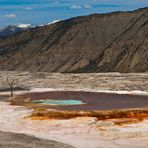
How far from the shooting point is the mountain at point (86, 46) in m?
150

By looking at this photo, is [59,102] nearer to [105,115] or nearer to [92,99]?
[92,99]

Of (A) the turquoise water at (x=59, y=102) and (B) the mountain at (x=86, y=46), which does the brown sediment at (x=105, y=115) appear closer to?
(A) the turquoise water at (x=59, y=102)

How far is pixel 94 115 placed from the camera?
36.6 meters

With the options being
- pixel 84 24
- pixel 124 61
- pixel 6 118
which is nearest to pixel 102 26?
pixel 84 24

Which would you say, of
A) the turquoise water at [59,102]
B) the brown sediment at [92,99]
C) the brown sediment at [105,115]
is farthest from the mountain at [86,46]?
the brown sediment at [105,115]

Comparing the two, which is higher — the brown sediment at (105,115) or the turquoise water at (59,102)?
the brown sediment at (105,115)

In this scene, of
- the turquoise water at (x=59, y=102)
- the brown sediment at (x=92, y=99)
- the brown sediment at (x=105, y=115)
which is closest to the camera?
the brown sediment at (x=105, y=115)

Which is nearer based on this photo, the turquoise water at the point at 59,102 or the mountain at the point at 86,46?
the turquoise water at the point at 59,102

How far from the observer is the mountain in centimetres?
14988

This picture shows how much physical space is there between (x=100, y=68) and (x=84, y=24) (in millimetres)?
38702

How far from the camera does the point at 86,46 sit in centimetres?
17012

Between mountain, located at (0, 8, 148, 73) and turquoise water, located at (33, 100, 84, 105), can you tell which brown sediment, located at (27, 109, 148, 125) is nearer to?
turquoise water, located at (33, 100, 84, 105)

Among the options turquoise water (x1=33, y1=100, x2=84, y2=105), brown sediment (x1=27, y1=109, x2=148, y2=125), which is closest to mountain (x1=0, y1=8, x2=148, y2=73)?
turquoise water (x1=33, y1=100, x2=84, y2=105)

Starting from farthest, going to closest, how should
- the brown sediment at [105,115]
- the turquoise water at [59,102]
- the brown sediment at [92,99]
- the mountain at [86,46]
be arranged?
the mountain at [86,46] < the turquoise water at [59,102] < the brown sediment at [92,99] < the brown sediment at [105,115]
